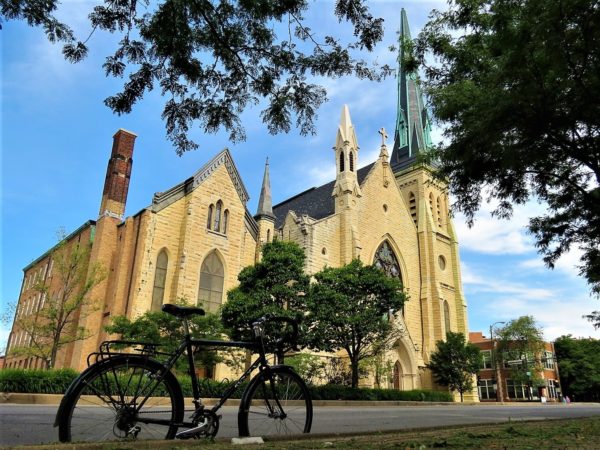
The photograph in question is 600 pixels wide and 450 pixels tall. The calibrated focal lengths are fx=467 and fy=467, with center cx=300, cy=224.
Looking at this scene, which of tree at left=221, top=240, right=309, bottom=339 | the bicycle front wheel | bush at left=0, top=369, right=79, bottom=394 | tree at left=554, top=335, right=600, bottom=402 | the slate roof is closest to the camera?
the bicycle front wheel

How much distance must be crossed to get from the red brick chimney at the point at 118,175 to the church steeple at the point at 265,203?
920 centimetres

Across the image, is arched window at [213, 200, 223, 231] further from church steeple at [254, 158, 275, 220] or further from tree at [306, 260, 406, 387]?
tree at [306, 260, 406, 387]

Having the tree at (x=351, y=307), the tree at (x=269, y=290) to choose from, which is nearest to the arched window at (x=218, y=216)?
the tree at (x=269, y=290)

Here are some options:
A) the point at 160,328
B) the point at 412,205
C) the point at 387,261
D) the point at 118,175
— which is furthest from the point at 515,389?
the point at 118,175

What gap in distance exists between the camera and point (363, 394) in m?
23.1

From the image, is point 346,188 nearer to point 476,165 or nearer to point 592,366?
point 476,165

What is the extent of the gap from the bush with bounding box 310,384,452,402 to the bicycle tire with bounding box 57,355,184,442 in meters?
17.1

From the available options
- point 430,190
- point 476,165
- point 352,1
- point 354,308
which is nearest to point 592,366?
point 430,190

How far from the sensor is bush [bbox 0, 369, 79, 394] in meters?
14.0

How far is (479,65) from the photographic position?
33.3 ft

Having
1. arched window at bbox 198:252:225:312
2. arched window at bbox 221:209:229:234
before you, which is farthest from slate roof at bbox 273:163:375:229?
arched window at bbox 198:252:225:312

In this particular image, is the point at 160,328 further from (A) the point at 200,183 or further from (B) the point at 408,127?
(B) the point at 408,127

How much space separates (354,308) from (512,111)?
1791 centimetres

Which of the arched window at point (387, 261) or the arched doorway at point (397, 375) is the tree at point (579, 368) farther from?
the arched doorway at point (397, 375)
